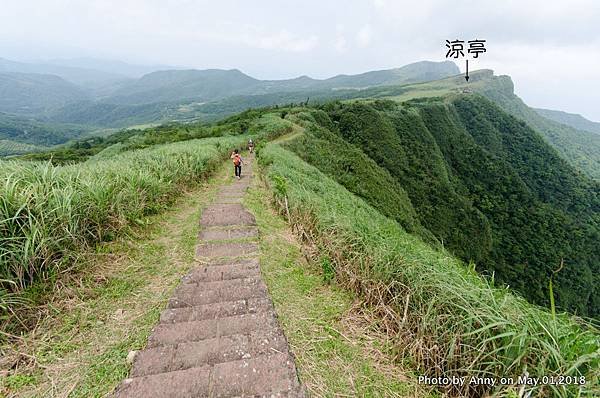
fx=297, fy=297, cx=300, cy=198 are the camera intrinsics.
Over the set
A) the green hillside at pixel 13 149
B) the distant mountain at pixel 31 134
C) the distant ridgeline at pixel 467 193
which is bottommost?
the distant ridgeline at pixel 467 193

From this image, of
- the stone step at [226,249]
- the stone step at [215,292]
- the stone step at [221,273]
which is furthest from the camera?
the stone step at [226,249]

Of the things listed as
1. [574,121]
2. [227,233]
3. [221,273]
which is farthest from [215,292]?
[574,121]

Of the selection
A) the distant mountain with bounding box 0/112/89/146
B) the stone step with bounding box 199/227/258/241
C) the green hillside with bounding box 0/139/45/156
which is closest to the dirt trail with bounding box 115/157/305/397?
the stone step with bounding box 199/227/258/241

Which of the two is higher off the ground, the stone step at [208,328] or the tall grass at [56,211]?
the tall grass at [56,211]

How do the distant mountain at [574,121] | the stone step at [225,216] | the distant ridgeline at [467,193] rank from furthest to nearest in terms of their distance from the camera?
1. the distant mountain at [574,121]
2. the distant ridgeline at [467,193]
3. the stone step at [225,216]

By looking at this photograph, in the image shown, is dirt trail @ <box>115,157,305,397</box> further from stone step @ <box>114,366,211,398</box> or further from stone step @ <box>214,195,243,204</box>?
stone step @ <box>214,195,243,204</box>

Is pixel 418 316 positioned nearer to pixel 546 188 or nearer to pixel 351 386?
pixel 351 386

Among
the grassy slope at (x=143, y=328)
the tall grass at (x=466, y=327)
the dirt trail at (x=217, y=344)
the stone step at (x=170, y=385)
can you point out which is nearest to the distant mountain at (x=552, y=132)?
the tall grass at (x=466, y=327)

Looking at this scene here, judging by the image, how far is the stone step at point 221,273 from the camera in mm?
3732

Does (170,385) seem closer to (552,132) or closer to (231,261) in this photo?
(231,261)

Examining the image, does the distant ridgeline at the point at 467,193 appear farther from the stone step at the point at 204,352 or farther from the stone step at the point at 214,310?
the stone step at the point at 204,352

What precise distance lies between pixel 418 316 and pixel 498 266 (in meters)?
32.5

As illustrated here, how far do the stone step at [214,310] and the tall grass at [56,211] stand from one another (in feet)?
4.60

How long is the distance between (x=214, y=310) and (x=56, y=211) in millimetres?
2254
